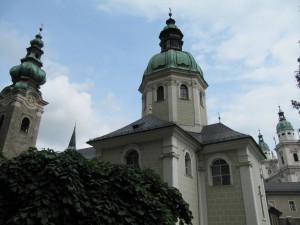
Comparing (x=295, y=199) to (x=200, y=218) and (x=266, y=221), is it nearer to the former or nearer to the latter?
(x=266, y=221)

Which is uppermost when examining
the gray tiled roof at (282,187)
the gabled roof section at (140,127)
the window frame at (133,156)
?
the gray tiled roof at (282,187)

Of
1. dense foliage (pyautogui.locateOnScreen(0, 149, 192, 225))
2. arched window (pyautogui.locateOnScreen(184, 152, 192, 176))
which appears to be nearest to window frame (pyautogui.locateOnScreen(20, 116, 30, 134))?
arched window (pyautogui.locateOnScreen(184, 152, 192, 176))

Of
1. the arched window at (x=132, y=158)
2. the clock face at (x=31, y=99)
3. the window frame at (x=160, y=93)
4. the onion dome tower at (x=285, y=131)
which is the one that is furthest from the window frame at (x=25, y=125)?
the onion dome tower at (x=285, y=131)

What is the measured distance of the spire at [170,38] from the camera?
2338 cm

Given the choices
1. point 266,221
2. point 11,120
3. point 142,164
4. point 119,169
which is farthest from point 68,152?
point 11,120

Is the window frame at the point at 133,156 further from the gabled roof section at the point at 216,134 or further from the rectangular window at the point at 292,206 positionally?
the rectangular window at the point at 292,206

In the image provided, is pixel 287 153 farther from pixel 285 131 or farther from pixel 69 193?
pixel 69 193

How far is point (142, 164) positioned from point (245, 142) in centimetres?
583

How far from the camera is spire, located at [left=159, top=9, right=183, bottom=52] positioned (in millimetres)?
23375

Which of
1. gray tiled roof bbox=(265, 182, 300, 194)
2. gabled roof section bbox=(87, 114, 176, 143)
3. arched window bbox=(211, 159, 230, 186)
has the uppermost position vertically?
gray tiled roof bbox=(265, 182, 300, 194)

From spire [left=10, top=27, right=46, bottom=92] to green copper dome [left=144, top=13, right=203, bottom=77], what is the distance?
1929 centimetres

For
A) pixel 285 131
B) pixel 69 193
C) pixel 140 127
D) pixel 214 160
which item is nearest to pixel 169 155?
pixel 140 127

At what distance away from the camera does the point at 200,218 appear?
15086 mm

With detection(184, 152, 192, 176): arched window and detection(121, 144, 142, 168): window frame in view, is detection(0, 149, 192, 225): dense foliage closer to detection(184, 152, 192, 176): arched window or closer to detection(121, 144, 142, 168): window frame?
detection(121, 144, 142, 168): window frame
